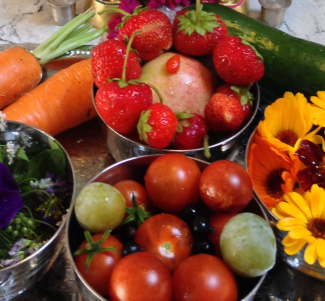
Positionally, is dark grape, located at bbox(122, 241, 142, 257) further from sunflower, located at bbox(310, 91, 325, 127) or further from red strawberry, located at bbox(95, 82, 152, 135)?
sunflower, located at bbox(310, 91, 325, 127)

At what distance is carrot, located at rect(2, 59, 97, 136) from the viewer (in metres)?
0.76

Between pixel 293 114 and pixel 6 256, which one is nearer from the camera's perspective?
pixel 6 256

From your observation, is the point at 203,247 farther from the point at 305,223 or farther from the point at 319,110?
the point at 319,110

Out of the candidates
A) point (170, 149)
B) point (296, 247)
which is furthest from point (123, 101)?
point (296, 247)

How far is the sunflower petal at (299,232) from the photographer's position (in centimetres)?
46

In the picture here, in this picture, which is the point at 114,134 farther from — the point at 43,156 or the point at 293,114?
the point at 293,114

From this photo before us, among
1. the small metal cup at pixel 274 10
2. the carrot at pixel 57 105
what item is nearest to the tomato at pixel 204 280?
the carrot at pixel 57 105

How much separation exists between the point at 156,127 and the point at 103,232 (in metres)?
0.18

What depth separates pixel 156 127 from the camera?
55 centimetres

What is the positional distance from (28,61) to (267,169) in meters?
0.59

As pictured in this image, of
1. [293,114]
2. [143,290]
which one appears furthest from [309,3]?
[143,290]

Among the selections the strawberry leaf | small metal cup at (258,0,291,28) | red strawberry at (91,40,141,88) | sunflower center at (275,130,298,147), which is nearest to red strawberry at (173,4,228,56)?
the strawberry leaf

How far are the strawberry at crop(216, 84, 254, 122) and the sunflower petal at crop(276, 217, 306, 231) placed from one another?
8.8 inches

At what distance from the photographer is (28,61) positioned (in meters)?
0.84
